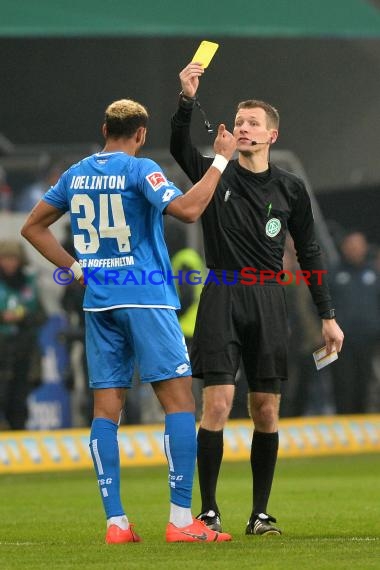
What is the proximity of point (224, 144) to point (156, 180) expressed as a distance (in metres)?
0.42

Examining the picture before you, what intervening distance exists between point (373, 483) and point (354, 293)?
4.86 metres

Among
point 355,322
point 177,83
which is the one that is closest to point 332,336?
point 177,83

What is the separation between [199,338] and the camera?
310 inches

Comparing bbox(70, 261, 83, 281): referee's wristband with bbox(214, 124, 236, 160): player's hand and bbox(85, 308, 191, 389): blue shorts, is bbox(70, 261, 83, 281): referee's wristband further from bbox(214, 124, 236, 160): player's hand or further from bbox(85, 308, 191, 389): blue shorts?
bbox(214, 124, 236, 160): player's hand

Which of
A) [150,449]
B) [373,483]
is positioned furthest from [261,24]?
[373,483]

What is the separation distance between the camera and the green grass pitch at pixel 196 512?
6.45 meters

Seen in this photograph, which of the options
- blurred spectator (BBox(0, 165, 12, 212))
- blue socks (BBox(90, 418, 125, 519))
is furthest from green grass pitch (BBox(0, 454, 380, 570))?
blurred spectator (BBox(0, 165, 12, 212))

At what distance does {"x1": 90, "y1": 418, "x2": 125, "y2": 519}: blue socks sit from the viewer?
708 cm

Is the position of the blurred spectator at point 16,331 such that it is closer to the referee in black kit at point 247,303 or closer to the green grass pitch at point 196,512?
the green grass pitch at point 196,512

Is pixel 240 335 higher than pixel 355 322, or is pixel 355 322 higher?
pixel 355 322

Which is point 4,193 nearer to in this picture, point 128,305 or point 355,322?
point 355,322

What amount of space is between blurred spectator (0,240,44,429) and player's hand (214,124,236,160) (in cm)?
755

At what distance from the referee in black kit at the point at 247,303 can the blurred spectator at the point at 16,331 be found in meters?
6.80

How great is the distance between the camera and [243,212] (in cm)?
794
